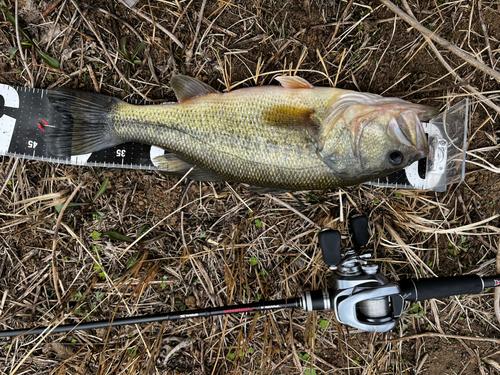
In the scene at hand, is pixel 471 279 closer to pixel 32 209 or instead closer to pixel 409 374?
pixel 409 374

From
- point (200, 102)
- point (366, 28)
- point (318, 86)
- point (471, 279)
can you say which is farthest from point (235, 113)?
point (471, 279)

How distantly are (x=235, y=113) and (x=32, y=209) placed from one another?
2.25 metres

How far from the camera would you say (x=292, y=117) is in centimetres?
266

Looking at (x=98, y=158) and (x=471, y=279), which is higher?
(x=98, y=158)

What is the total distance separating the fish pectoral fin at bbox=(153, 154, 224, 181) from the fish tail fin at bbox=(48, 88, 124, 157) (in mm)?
425

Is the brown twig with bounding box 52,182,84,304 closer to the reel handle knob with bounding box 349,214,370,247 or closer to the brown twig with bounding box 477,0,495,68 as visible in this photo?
the reel handle knob with bounding box 349,214,370,247

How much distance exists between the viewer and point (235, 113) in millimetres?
2723

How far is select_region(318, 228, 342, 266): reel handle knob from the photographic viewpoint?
8.68 ft

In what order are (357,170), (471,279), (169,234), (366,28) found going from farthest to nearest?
(169,234) < (366,28) < (471,279) < (357,170)

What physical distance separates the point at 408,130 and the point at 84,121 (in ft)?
9.11

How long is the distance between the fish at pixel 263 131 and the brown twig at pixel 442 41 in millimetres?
832

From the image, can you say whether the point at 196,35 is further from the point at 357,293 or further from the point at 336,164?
the point at 357,293

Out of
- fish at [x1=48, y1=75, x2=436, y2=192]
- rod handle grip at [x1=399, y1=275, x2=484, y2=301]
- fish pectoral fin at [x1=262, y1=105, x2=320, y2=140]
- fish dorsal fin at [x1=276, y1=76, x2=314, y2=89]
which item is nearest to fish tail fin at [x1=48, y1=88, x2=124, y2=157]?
fish at [x1=48, y1=75, x2=436, y2=192]

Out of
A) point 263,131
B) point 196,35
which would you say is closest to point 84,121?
point 196,35
